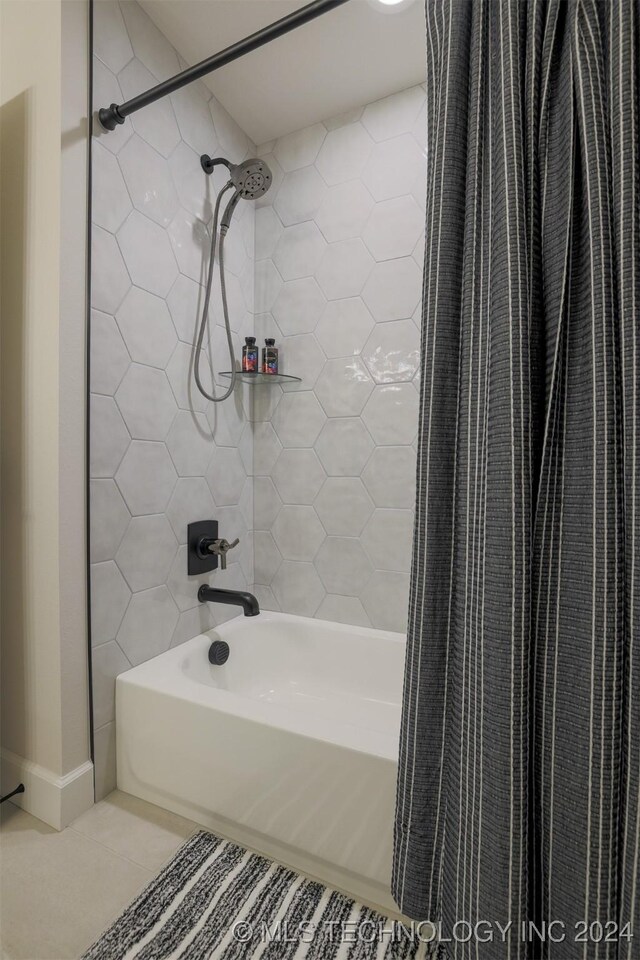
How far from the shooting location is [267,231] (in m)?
1.89

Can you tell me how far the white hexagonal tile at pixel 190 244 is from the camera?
1.49 metres

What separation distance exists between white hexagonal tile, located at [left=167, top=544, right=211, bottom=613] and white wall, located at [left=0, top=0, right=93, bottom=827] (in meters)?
0.33

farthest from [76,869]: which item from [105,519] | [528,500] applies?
[528,500]

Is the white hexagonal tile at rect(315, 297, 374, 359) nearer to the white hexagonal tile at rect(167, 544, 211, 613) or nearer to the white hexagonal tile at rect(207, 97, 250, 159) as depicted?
the white hexagonal tile at rect(207, 97, 250, 159)

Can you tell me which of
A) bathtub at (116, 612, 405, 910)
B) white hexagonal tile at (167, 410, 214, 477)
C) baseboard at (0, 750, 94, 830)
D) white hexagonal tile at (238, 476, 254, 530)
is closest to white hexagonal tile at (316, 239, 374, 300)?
white hexagonal tile at (167, 410, 214, 477)

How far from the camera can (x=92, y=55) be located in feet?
3.99

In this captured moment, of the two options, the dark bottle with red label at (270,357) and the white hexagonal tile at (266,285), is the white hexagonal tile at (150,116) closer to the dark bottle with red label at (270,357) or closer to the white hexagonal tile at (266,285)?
the white hexagonal tile at (266,285)

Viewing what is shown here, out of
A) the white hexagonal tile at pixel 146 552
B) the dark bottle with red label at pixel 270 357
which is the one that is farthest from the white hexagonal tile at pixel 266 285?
the white hexagonal tile at pixel 146 552

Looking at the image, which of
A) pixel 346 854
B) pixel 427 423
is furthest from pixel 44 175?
pixel 346 854

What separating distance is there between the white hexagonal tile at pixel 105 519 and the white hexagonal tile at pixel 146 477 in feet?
0.10

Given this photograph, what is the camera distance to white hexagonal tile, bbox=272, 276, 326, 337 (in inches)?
69.9

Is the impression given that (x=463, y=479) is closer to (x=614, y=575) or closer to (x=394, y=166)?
(x=614, y=575)

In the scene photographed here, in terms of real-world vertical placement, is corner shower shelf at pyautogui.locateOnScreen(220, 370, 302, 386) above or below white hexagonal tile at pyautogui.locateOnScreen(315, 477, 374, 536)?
above

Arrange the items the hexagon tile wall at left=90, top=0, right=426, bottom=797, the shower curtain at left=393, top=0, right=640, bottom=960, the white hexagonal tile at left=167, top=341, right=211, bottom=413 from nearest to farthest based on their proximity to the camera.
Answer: the shower curtain at left=393, top=0, right=640, bottom=960 < the hexagon tile wall at left=90, top=0, right=426, bottom=797 < the white hexagonal tile at left=167, top=341, right=211, bottom=413
